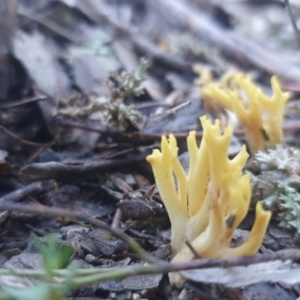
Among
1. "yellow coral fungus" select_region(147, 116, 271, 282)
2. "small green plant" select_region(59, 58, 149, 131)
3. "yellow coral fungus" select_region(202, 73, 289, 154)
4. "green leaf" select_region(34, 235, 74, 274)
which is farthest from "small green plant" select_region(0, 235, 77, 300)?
"yellow coral fungus" select_region(202, 73, 289, 154)

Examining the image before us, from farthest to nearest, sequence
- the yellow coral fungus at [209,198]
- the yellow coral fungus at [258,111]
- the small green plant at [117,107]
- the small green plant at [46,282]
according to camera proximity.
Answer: the small green plant at [117,107], the yellow coral fungus at [258,111], the yellow coral fungus at [209,198], the small green plant at [46,282]

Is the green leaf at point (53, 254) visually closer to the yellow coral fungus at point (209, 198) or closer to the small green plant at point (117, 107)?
the yellow coral fungus at point (209, 198)

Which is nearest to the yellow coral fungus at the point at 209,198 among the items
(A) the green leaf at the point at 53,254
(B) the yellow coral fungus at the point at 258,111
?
(A) the green leaf at the point at 53,254

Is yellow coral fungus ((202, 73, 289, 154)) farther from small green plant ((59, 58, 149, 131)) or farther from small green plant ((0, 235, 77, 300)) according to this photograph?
small green plant ((0, 235, 77, 300))

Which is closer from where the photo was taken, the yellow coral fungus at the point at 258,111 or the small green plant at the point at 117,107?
the yellow coral fungus at the point at 258,111

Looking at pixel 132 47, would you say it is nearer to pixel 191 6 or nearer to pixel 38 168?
pixel 191 6

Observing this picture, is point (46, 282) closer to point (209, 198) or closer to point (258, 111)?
point (209, 198)

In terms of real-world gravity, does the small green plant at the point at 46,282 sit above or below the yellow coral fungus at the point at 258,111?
below
